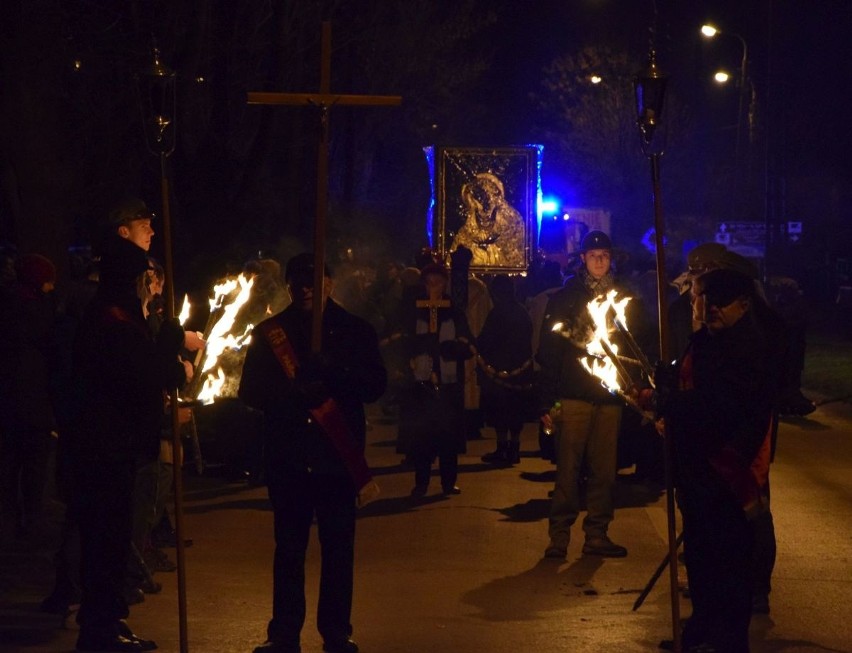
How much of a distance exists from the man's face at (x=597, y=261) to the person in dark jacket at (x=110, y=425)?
3568mm

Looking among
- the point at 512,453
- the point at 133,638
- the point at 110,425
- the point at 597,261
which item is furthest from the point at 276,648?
the point at 512,453

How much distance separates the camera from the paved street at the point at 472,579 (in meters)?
7.60

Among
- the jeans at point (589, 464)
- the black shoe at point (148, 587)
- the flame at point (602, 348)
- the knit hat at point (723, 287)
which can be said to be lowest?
the black shoe at point (148, 587)

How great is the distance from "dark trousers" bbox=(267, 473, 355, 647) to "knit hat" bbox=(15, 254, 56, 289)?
3.65 metres

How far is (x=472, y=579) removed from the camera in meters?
9.15

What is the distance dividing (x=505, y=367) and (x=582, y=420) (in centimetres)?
524

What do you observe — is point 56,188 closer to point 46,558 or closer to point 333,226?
point 46,558

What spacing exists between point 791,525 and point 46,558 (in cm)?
542

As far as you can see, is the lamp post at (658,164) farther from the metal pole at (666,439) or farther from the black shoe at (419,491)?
the black shoe at (419,491)

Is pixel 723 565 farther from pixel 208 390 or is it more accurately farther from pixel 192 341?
pixel 208 390

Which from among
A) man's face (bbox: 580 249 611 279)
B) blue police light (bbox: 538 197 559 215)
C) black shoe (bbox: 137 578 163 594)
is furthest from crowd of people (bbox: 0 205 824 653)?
blue police light (bbox: 538 197 559 215)

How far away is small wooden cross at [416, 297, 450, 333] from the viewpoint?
12890mm

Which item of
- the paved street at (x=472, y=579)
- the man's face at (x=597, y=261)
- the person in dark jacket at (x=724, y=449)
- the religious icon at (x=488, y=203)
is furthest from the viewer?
the religious icon at (x=488, y=203)

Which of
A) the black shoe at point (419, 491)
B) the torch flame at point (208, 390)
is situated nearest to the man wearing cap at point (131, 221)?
the torch flame at point (208, 390)
